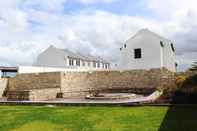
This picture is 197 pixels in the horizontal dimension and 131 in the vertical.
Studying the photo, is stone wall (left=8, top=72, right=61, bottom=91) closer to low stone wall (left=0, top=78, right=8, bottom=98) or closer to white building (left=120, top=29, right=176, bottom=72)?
low stone wall (left=0, top=78, right=8, bottom=98)

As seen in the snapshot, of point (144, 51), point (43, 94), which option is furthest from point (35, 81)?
point (144, 51)

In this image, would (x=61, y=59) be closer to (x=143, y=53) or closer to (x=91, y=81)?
(x=143, y=53)

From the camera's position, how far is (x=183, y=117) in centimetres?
1336

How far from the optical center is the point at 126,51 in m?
43.3

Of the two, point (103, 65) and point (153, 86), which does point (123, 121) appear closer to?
point (153, 86)

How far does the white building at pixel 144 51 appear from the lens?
41719mm

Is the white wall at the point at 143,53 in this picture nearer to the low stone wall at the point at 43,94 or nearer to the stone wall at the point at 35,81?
the stone wall at the point at 35,81

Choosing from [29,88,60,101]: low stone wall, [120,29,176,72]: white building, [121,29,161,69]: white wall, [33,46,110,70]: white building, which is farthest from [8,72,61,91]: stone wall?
[33,46,110,70]: white building

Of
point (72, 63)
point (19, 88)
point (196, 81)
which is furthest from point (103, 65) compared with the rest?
point (196, 81)

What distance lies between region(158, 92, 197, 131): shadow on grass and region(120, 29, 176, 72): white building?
2239 centimetres

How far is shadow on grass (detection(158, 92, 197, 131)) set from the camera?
11.1m

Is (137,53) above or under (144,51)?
under

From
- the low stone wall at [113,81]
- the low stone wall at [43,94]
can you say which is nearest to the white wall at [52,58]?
the low stone wall at [113,81]

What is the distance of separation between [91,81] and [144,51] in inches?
539
